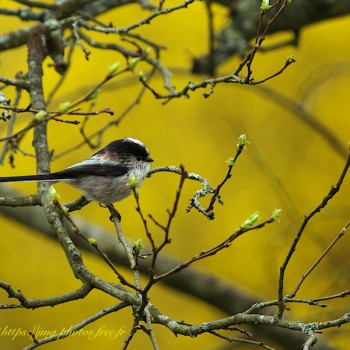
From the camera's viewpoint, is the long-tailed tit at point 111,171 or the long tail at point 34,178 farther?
the long-tailed tit at point 111,171

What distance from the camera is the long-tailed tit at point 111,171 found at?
5.02m

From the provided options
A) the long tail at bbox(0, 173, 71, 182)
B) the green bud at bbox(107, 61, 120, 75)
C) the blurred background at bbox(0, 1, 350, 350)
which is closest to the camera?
the green bud at bbox(107, 61, 120, 75)

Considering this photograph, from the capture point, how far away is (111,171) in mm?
5168

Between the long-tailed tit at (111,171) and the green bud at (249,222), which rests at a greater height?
the long-tailed tit at (111,171)

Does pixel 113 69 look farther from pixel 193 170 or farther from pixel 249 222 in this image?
pixel 193 170

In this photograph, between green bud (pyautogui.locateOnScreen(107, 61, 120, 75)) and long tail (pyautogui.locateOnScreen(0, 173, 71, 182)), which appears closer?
green bud (pyautogui.locateOnScreen(107, 61, 120, 75))


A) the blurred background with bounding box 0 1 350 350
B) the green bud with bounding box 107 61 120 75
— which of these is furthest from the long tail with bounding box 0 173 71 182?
the blurred background with bounding box 0 1 350 350

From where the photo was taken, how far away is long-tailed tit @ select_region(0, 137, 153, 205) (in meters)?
5.02

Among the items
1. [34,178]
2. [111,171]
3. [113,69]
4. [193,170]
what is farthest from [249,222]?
[193,170]

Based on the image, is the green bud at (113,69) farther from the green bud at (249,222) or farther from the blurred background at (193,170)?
the blurred background at (193,170)

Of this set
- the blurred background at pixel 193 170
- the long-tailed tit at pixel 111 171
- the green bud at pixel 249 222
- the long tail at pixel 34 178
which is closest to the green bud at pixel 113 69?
the green bud at pixel 249 222

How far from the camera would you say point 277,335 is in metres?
6.43

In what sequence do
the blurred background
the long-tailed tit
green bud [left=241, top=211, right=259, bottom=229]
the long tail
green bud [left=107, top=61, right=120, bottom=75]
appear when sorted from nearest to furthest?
green bud [left=241, top=211, right=259, bottom=229], green bud [left=107, top=61, right=120, bottom=75], the long tail, the long-tailed tit, the blurred background

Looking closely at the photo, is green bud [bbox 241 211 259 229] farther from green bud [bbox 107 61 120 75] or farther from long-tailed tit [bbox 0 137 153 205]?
long-tailed tit [bbox 0 137 153 205]
